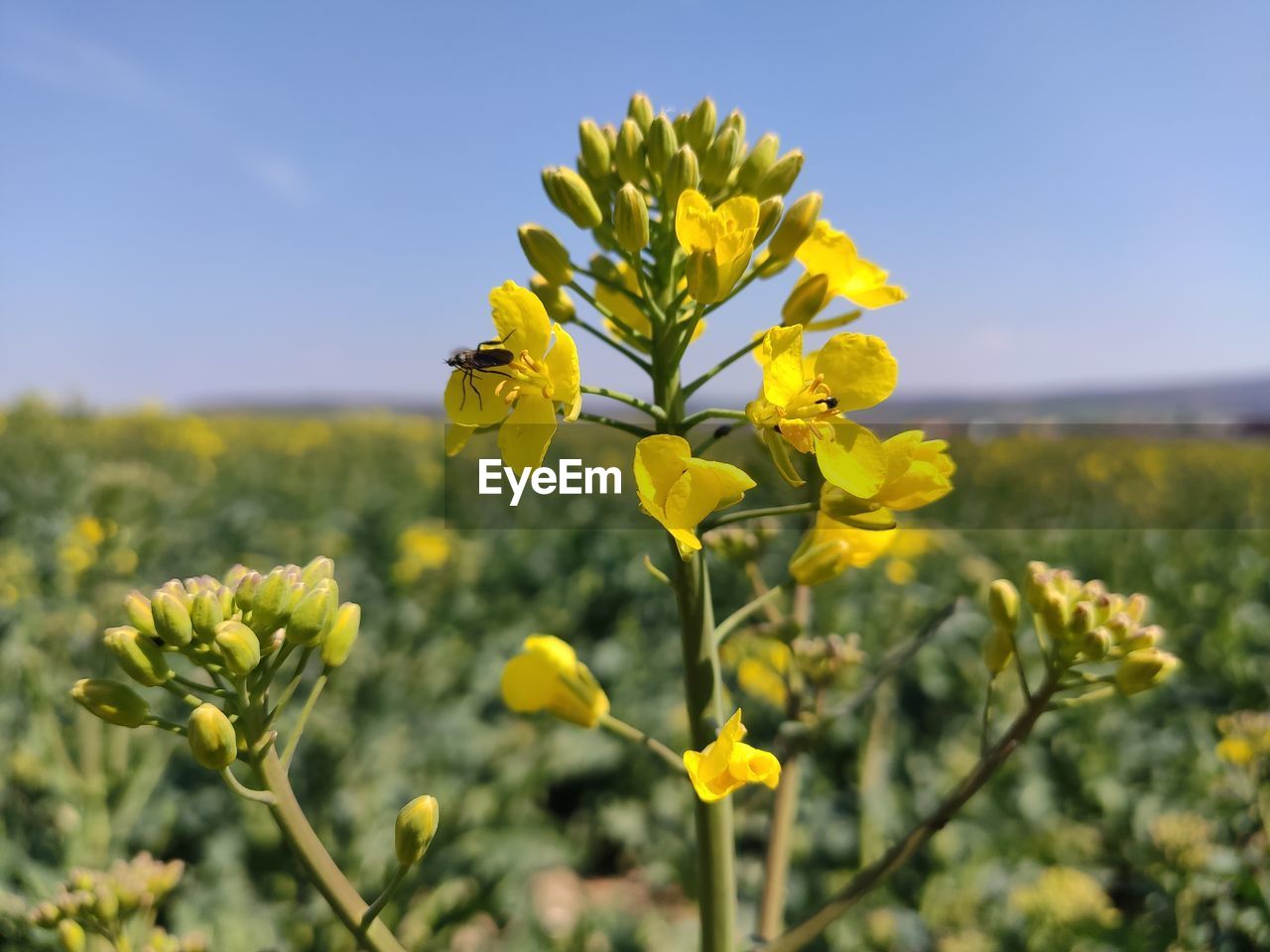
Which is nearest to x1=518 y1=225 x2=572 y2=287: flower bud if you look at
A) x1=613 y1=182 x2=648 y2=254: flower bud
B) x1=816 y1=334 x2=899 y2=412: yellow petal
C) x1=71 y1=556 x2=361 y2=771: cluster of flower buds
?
x1=613 y1=182 x2=648 y2=254: flower bud

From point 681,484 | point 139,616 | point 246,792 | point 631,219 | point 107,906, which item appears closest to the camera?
point 246,792

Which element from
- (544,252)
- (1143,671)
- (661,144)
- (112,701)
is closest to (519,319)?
(544,252)

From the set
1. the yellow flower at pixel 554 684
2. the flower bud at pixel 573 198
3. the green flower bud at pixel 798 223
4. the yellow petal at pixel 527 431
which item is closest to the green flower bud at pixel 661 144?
the flower bud at pixel 573 198

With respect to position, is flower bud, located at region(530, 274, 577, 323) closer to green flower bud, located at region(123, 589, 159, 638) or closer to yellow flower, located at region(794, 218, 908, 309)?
yellow flower, located at region(794, 218, 908, 309)

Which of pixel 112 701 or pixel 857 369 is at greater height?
pixel 857 369

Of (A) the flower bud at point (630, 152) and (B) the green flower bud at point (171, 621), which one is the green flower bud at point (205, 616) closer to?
(B) the green flower bud at point (171, 621)

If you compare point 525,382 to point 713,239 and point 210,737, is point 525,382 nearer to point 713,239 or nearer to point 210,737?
point 713,239
